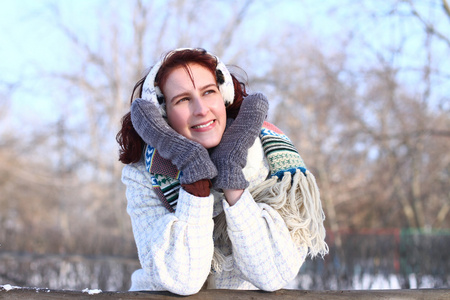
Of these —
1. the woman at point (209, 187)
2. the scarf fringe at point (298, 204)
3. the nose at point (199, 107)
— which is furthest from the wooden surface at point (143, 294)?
the nose at point (199, 107)

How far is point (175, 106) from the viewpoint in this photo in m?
1.59

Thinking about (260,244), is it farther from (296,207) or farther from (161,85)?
(161,85)

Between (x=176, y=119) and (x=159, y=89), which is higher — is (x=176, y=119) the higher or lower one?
the lower one

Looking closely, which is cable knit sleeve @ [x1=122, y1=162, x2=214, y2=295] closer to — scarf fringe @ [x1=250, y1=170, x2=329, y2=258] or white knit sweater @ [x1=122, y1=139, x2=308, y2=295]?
white knit sweater @ [x1=122, y1=139, x2=308, y2=295]

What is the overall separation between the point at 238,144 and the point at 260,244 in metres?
0.37

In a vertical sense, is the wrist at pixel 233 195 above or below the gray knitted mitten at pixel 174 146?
below

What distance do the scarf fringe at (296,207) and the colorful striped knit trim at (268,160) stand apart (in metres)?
0.06

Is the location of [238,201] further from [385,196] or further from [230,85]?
[385,196]

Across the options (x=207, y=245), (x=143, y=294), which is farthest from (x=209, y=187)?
(x=143, y=294)

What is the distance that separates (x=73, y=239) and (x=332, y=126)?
7866 mm

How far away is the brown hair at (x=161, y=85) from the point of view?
162cm

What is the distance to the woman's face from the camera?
155 centimetres

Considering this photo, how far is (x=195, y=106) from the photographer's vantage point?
61.4 inches

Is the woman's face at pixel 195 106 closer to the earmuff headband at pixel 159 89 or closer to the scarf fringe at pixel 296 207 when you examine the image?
the earmuff headband at pixel 159 89
